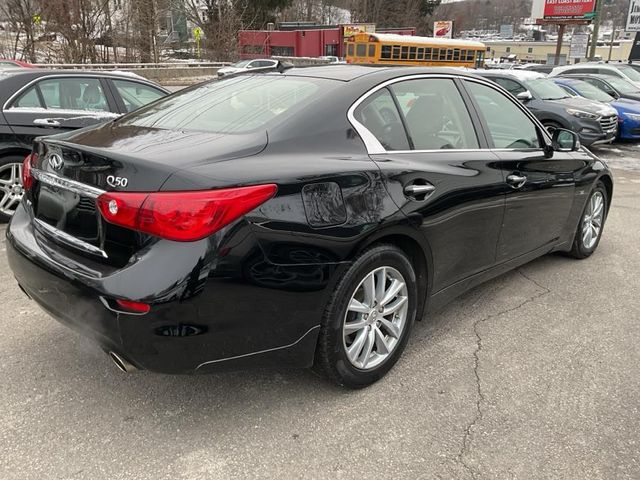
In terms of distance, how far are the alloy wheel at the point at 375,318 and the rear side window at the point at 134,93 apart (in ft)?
14.1

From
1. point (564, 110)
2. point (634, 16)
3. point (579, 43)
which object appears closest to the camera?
point (564, 110)

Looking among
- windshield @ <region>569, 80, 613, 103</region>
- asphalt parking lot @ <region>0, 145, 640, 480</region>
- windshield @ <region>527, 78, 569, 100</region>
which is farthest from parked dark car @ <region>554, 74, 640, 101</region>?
asphalt parking lot @ <region>0, 145, 640, 480</region>

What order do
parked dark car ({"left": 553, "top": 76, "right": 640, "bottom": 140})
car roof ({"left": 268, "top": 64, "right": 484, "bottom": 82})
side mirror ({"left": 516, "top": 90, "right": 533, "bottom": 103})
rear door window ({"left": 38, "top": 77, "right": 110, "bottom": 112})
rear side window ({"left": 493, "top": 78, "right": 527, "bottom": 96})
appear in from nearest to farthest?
car roof ({"left": 268, "top": 64, "right": 484, "bottom": 82}) → rear door window ({"left": 38, "top": 77, "right": 110, "bottom": 112}) → side mirror ({"left": 516, "top": 90, "right": 533, "bottom": 103}) → rear side window ({"left": 493, "top": 78, "right": 527, "bottom": 96}) → parked dark car ({"left": 553, "top": 76, "right": 640, "bottom": 140})

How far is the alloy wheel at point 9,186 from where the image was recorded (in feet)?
17.5

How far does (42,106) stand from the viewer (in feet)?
18.1

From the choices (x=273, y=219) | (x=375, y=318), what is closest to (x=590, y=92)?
(x=375, y=318)

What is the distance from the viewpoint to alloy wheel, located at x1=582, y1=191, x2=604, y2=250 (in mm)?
4727

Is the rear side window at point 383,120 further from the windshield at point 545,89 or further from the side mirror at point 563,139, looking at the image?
the windshield at point 545,89

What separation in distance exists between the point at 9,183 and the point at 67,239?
3.57 meters

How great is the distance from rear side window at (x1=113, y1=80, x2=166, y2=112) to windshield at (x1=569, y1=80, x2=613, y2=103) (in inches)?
446

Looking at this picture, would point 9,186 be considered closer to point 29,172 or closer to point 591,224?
point 29,172

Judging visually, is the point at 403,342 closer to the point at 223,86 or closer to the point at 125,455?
the point at 125,455

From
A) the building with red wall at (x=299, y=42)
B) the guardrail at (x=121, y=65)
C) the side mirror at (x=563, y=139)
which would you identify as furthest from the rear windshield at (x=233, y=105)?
the building with red wall at (x=299, y=42)

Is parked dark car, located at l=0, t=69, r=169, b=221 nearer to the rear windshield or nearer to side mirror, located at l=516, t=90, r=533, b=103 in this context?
the rear windshield
